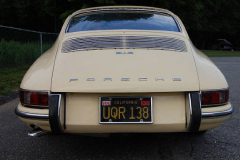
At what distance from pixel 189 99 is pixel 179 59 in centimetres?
44

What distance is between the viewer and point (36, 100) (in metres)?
2.04

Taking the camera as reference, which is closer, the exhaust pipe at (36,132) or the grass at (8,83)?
the exhaust pipe at (36,132)

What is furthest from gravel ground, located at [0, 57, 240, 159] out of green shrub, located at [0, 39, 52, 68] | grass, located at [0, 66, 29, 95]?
green shrub, located at [0, 39, 52, 68]

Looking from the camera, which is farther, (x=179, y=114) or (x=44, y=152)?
(x=44, y=152)

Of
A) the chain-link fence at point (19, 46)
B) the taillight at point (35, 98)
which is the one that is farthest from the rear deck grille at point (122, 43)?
the chain-link fence at point (19, 46)

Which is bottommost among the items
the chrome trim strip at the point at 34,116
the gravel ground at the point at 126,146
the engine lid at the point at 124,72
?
the gravel ground at the point at 126,146

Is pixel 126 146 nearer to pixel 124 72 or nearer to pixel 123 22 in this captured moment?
pixel 124 72

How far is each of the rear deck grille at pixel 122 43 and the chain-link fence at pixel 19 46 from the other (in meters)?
5.94

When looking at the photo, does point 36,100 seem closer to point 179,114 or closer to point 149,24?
point 179,114

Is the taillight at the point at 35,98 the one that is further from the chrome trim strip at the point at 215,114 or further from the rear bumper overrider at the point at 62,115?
the chrome trim strip at the point at 215,114

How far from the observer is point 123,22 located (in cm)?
288

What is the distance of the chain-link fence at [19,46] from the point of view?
7698 mm

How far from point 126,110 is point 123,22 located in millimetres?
1287

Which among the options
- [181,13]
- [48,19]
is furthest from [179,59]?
[48,19]
